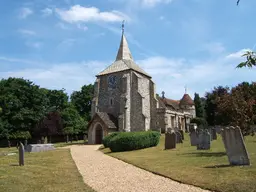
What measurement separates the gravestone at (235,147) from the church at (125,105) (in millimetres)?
23684

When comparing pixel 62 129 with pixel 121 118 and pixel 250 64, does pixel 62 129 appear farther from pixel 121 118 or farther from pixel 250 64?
pixel 250 64

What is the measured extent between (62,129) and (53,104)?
12.0 meters

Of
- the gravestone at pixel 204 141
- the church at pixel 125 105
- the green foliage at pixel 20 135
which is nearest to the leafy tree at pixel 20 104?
the green foliage at pixel 20 135

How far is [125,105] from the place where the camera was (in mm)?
35781

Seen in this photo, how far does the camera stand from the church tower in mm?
34219

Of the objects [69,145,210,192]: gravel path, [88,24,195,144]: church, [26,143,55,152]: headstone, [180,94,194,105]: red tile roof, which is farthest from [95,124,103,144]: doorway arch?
[180,94,194,105]: red tile roof

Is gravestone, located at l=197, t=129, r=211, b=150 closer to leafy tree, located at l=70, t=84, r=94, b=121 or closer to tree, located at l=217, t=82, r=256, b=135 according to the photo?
tree, located at l=217, t=82, r=256, b=135

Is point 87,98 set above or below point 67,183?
above

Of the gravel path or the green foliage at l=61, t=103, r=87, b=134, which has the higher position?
the green foliage at l=61, t=103, r=87, b=134

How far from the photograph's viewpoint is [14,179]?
873 centimetres

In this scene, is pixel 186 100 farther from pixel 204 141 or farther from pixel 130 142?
pixel 204 141

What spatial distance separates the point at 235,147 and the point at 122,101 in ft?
87.6

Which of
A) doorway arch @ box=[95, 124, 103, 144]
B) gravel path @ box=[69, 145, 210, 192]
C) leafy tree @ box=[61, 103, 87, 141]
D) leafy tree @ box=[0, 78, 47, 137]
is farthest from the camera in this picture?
leafy tree @ box=[61, 103, 87, 141]

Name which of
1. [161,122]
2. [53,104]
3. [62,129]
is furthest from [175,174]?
[53,104]
